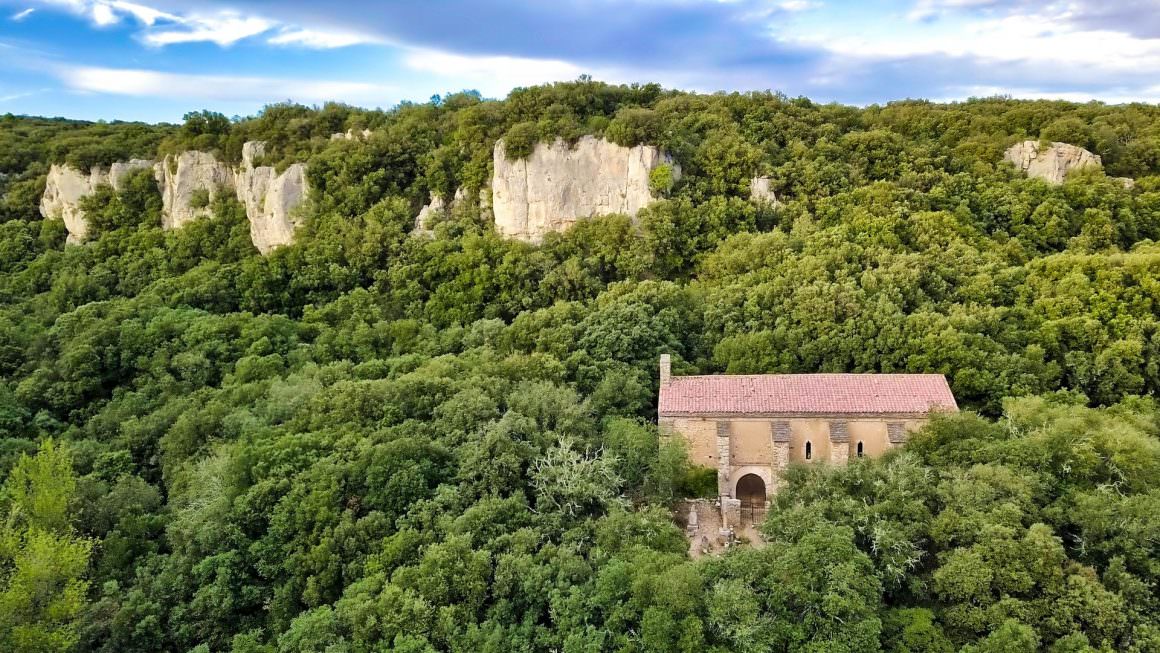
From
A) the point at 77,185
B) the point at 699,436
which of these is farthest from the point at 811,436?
the point at 77,185

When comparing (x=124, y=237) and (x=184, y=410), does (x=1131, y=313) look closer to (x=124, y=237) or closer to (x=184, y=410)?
(x=184, y=410)

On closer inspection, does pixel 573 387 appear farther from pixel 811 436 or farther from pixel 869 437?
pixel 869 437

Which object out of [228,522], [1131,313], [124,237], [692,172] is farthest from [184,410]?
A: [1131,313]

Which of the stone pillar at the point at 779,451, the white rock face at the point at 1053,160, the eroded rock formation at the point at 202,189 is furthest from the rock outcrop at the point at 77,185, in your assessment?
the white rock face at the point at 1053,160

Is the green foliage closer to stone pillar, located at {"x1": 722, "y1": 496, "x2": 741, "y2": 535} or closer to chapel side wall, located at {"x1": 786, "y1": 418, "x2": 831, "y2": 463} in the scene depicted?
stone pillar, located at {"x1": 722, "y1": 496, "x2": 741, "y2": 535}

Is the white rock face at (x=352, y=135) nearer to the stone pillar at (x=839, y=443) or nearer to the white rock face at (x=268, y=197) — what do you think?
the white rock face at (x=268, y=197)

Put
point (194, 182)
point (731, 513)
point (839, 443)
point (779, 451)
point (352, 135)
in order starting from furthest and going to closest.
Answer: point (194, 182) → point (352, 135) → point (779, 451) → point (839, 443) → point (731, 513)

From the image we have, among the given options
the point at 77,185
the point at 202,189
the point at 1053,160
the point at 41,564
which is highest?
the point at 77,185
